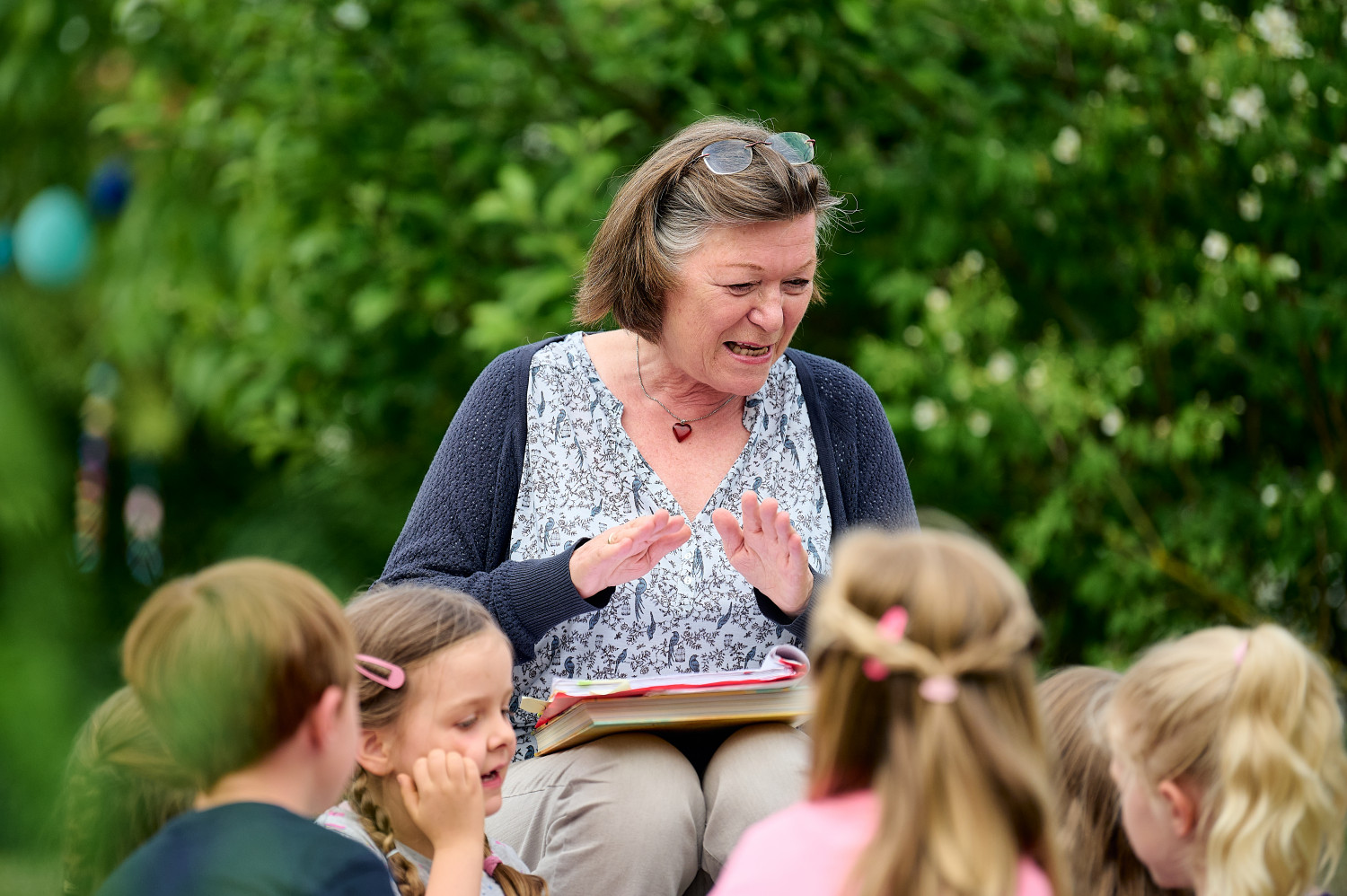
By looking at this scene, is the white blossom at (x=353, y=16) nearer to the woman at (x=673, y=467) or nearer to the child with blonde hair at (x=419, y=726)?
the woman at (x=673, y=467)

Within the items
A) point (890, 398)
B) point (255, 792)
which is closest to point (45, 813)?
point (255, 792)

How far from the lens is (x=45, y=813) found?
431 mm

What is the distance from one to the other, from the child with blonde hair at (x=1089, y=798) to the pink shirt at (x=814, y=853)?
464 mm

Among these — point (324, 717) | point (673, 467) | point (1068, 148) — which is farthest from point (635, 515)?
point (1068, 148)

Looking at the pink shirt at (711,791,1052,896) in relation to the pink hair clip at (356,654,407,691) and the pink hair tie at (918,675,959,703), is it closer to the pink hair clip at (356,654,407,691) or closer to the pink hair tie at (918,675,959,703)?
the pink hair tie at (918,675,959,703)

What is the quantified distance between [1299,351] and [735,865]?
3.03 m

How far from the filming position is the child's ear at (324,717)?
4.70 ft

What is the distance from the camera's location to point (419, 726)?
1.85 metres

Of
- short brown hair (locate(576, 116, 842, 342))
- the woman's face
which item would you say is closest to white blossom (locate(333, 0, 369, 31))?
short brown hair (locate(576, 116, 842, 342))

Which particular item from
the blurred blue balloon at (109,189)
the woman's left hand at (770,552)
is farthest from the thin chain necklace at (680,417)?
the blurred blue balloon at (109,189)

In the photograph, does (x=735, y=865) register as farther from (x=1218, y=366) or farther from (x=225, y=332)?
(x=1218, y=366)

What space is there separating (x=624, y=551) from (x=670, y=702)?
0.25 metres

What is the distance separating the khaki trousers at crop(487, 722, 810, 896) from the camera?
1.98m

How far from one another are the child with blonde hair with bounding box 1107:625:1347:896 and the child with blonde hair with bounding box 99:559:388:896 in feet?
2.98
